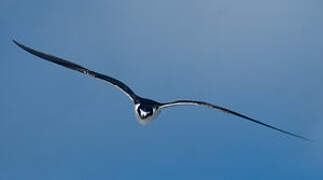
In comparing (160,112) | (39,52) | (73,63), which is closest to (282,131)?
(160,112)

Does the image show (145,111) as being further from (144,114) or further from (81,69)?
(81,69)

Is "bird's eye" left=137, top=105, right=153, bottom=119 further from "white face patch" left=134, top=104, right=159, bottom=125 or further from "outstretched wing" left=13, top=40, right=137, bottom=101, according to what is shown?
"outstretched wing" left=13, top=40, right=137, bottom=101

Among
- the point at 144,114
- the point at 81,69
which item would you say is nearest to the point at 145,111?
the point at 144,114

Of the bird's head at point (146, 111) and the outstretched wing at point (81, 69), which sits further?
the outstretched wing at point (81, 69)

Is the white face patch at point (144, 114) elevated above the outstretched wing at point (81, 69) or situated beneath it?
situated beneath

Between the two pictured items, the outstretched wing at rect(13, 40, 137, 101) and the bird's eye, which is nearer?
the bird's eye

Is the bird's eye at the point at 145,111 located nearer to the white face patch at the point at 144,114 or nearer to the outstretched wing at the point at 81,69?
the white face patch at the point at 144,114

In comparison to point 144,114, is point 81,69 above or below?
above

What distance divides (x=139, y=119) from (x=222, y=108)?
560cm

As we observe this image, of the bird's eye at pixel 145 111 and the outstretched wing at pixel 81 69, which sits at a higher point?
the outstretched wing at pixel 81 69

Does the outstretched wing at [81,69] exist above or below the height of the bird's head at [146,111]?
above

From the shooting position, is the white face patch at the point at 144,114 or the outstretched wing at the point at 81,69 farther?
the outstretched wing at the point at 81,69

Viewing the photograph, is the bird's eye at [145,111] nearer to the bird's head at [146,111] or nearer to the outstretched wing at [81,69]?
the bird's head at [146,111]

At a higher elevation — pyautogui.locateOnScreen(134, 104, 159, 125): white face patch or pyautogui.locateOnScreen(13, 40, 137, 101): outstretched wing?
pyautogui.locateOnScreen(13, 40, 137, 101): outstretched wing
